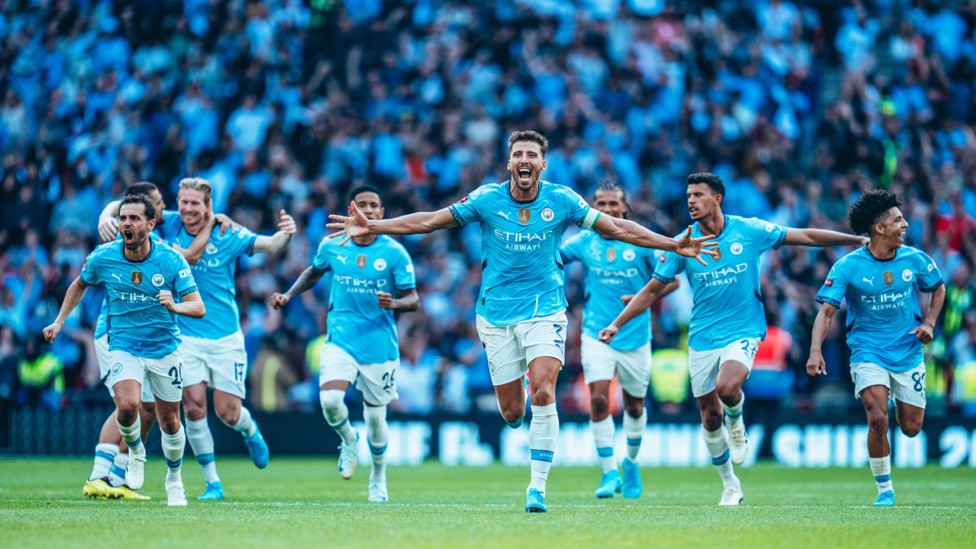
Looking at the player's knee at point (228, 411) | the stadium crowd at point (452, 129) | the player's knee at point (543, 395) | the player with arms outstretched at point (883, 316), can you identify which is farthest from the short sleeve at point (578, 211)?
the stadium crowd at point (452, 129)

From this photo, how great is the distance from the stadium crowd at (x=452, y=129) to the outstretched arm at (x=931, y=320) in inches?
333

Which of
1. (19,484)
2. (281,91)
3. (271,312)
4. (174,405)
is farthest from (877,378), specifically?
(281,91)

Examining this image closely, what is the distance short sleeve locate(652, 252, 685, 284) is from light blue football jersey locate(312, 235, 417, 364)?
250 centimetres

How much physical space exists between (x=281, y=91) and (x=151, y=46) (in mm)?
2777

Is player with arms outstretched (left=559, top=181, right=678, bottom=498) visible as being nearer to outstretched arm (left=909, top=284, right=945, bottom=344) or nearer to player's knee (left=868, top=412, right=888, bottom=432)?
player's knee (left=868, top=412, right=888, bottom=432)

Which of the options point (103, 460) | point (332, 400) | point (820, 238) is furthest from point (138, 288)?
point (820, 238)

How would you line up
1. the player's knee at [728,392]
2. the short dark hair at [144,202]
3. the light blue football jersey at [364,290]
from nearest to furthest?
1. the short dark hair at [144,202]
2. the player's knee at [728,392]
3. the light blue football jersey at [364,290]

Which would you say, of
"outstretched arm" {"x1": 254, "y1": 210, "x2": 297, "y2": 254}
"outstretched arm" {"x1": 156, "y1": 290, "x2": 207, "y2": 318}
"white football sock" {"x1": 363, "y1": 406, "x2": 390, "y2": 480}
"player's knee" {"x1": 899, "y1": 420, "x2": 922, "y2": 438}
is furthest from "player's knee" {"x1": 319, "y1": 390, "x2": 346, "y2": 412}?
"player's knee" {"x1": 899, "y1": 420, "x2": 922, "y2": 438}

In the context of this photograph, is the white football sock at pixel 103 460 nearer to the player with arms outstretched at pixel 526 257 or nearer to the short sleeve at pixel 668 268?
the player with arms outstretched at pixel 526 257

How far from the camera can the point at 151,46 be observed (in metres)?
26.5

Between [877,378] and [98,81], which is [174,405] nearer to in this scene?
[877,378]

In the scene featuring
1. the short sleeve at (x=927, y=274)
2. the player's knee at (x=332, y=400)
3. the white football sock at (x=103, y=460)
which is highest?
the short sleeve at (x=927, y=274)

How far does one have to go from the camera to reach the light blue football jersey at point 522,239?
11195 mm

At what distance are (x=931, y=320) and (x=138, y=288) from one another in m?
7.09
